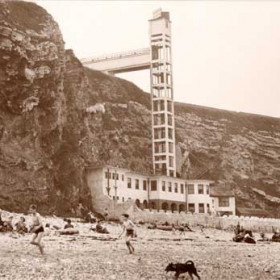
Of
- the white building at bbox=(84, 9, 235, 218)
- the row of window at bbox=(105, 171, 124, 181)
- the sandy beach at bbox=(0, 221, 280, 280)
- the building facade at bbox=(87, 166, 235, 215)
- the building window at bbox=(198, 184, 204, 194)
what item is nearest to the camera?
the sandy beach at bbox=(0, 221, 280, 280)

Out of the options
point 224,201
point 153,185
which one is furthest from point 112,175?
point 224,201

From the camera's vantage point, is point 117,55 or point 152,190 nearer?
point 152,190

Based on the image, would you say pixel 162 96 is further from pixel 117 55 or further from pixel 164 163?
pixel 117 55

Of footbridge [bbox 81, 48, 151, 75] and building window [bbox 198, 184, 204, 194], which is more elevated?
footbridge [bbox 81, 48, 151, 75]

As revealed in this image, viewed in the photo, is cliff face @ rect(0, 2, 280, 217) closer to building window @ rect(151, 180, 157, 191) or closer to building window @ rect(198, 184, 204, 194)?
building window @ rect(151, 180, 157, 191)

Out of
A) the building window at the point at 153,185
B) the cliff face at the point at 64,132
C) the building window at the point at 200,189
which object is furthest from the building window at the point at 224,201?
the building window at the point at 153,185

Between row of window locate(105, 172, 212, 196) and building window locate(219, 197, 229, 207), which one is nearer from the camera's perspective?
row of window locate(105, 172, 212, 196)

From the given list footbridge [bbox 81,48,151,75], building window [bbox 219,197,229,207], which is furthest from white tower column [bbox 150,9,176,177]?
building window [bbox 219,197,229,207]

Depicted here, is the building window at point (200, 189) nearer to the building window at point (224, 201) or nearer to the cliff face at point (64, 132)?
the building window at point (224, 201)

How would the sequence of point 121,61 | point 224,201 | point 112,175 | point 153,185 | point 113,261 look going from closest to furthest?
point 113,261 < point 112,175 < point 153,185 < point 224,201 < point 121,61
